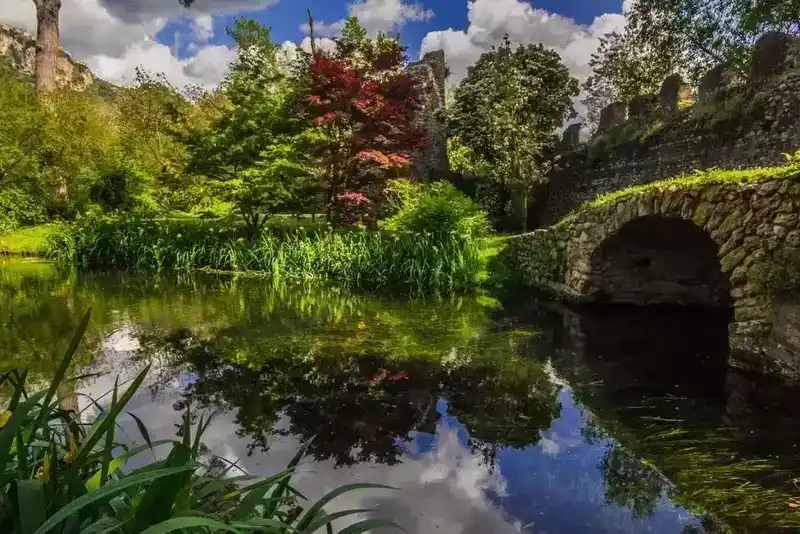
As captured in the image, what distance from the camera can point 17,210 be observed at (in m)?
18.1

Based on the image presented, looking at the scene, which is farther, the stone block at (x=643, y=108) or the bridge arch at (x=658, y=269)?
the stone block at (x=643, y=108)

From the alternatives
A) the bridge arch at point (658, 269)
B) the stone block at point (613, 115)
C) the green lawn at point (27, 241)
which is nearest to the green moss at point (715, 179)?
the bridge arch at point (658, 269)

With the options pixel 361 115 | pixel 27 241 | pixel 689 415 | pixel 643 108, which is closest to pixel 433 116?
pixel 643 108

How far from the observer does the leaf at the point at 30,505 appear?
1.42 metres

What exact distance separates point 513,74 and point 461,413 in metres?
13.3

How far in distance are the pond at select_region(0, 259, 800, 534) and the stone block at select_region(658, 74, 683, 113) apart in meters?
6.13

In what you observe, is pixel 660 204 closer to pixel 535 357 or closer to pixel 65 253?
pixel 535 357

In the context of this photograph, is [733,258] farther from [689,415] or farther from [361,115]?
[361,115]

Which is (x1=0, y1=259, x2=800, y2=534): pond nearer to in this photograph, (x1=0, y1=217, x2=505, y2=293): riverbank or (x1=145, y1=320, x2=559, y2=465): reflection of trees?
(x1=145, y1=320, x2=559, y2=465): reflection of trees

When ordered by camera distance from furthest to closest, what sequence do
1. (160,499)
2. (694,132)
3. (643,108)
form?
(643,108) → (694,132) → (160,499)

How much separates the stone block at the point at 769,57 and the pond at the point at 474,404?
490 cm

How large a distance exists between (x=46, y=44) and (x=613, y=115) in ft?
58.1

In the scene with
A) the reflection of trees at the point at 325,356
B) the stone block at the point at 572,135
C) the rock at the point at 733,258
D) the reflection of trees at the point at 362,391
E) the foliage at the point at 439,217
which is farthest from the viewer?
the stone block at the point at 572,135

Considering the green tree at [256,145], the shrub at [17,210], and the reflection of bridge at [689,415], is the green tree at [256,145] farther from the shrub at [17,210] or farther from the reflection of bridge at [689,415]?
the reflection of bridge at [689,415]
